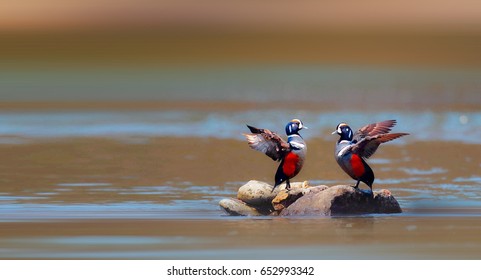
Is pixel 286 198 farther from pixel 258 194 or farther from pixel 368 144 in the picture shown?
pixel 368 144

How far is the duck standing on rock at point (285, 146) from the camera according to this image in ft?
29.3

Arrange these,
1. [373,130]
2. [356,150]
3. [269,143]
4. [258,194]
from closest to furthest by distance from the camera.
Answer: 1. [356,150]
2. [269,143]
3. [373,130]
4. [258,194]

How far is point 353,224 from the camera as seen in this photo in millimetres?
8539

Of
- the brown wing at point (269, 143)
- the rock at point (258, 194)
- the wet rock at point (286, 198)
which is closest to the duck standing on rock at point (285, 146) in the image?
the brown wing at point (269, 143)

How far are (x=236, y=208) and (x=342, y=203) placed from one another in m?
0.75

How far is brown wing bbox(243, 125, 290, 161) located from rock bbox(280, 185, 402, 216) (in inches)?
14.5

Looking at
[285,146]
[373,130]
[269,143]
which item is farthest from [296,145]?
[373,130]

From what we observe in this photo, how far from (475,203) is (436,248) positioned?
1.90 metres

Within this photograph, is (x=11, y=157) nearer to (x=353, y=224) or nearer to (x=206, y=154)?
(x=206, y=154)

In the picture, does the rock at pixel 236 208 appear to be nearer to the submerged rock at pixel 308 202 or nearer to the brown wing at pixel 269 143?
the submerged rock at pixel 308 202

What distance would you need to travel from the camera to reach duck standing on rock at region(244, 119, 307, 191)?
895 centimetres

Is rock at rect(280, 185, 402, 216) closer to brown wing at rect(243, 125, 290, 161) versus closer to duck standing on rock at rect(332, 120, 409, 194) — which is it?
duck standing on rock at rect(332, 120, 409, 194)

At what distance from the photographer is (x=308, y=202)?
9016mm

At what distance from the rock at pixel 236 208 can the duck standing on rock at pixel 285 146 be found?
0.36 m
